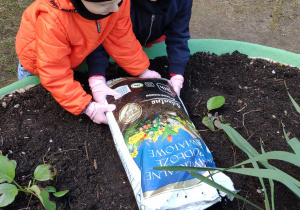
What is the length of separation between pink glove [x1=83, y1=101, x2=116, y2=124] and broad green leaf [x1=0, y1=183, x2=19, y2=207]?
0.36m

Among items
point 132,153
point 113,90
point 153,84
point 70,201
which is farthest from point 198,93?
point 70,201

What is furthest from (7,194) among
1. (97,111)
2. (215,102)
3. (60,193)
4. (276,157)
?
(215,102)

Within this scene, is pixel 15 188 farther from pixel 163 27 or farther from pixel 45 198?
pixel 163 27

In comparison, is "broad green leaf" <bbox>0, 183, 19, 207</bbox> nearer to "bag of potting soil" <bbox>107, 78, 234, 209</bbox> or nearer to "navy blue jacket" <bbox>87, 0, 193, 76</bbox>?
"bag of potting soil" <bbox>107, 78, 234, 209</bbox>

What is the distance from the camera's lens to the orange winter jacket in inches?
38.2

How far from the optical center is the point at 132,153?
956 millimetres

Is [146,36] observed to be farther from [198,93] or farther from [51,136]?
[51,136]

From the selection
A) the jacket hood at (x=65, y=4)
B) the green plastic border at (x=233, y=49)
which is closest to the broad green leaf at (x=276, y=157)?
the jacket hood at (x=65, y=4)

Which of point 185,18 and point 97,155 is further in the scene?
point 185,18

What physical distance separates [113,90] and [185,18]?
47cm

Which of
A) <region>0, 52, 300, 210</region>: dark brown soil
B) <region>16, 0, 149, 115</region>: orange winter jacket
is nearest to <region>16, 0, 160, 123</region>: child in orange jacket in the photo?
<region>16, 0, 149, 115</region>: orange winter jacket

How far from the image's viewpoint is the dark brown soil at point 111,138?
3.22 ft

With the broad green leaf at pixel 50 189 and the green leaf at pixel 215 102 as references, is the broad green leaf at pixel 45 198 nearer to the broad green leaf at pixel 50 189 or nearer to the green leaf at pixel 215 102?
the broad green leaf at pixel 50 189

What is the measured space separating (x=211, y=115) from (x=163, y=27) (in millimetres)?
432
